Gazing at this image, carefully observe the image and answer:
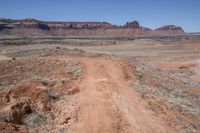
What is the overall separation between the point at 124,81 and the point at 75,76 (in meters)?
3.68

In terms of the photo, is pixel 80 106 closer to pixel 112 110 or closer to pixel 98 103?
pixel 98 103

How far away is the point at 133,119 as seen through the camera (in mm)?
16016

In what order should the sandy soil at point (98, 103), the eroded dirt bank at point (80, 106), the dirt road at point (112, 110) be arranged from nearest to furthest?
the dirt road at point (112, 110) < the eroded dirt bank at point (80, 106) < the sandy soil at point (98, 103)

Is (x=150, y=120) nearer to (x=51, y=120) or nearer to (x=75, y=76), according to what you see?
(x=51, y=120)

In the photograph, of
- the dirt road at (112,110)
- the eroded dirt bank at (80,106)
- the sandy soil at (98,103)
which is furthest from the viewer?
the sandy soil at (98,103)

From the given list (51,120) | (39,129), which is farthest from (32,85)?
(39,129)

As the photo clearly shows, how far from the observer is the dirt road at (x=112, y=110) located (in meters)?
15.3

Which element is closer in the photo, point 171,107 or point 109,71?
point 171,107

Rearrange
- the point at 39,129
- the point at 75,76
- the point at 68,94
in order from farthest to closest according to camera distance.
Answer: the point at 75,76, the point at 68,94, the point at 39,129

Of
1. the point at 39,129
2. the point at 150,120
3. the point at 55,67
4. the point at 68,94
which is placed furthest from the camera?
the point at 55,67

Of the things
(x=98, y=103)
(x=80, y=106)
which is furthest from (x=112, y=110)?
(x=80, y=106)

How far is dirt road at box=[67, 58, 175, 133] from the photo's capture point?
50.1 ft

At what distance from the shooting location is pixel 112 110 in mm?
16797

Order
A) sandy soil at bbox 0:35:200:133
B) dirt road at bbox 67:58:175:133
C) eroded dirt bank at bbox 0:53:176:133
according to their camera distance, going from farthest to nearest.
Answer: sandy soil at bbox 0:35:200:133 < eroded dirt bank at bbox 0:53:176:133 < dirt road at bbox 67:58:175:133
